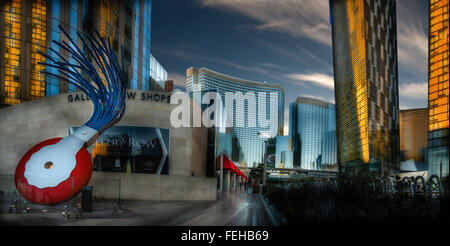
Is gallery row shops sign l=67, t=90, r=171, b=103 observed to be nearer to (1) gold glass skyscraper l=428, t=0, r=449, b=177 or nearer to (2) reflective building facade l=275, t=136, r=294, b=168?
(1) gold glass skyscraper l=428, t=0, r=449, b=177

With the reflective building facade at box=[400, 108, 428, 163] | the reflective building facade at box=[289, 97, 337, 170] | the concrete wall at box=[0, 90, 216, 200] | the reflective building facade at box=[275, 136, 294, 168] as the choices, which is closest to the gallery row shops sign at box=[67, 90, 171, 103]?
the concrete wall at box=[0, 90, 216, 200]

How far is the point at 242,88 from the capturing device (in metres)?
66.2

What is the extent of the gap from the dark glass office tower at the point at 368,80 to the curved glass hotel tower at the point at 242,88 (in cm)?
2617

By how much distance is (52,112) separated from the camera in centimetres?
3081

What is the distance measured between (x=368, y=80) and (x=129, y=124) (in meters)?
74.2

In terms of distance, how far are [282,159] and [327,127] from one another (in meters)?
29.6

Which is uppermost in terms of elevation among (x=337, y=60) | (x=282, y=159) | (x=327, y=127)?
(x=337, y=60)

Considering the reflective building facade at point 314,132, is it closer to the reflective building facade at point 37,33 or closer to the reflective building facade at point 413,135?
the reflective building facade at point 413,135

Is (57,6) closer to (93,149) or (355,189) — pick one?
(93,149)

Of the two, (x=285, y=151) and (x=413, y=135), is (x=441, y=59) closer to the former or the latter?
(x=413, y=135)

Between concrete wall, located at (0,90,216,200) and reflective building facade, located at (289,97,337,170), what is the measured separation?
135263 millimetres

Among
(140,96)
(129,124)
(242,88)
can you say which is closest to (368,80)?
(242,88)

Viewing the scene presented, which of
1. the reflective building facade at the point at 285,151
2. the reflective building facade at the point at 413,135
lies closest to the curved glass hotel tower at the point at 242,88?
the reflective building facade at the point at 413,135

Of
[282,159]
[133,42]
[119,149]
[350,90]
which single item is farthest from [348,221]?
[282,159]
